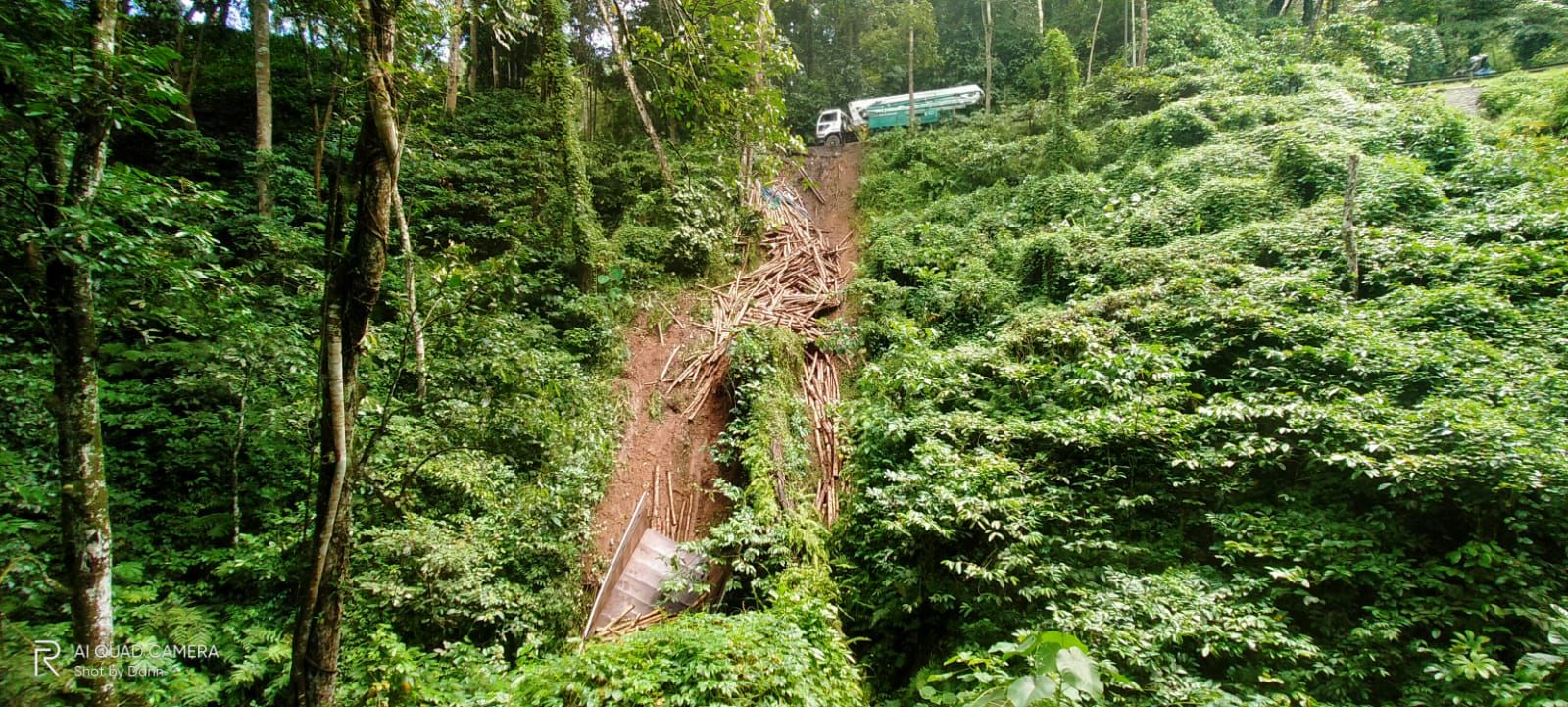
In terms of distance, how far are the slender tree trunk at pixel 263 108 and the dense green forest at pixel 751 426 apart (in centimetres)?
7

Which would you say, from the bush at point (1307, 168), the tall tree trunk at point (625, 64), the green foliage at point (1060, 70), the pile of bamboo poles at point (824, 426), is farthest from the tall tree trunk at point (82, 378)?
the green foliage at point (1060, 70)

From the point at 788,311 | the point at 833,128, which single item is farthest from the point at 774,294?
the point at 833,128

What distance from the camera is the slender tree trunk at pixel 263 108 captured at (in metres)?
8.04

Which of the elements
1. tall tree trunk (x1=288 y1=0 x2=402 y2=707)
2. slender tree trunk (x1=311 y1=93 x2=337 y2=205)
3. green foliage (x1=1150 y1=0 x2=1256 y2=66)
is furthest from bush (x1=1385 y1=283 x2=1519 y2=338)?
green foliage (x1=1150 y1=0 x2=1256 y2=66)

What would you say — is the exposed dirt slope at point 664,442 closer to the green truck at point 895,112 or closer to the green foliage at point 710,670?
the green foliage at point 710,670

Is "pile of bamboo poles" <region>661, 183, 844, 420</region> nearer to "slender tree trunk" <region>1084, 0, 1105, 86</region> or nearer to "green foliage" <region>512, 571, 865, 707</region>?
"green foliage" <region>512, 571, 865, 707</region>

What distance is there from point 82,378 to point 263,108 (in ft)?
25.1

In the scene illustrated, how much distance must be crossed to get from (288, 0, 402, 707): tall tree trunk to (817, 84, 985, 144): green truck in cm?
1937

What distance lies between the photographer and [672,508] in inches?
288

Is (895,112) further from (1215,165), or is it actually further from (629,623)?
(629,623)

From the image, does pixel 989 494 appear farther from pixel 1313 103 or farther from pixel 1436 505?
pixel 1313 103

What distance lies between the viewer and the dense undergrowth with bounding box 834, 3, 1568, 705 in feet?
12.1

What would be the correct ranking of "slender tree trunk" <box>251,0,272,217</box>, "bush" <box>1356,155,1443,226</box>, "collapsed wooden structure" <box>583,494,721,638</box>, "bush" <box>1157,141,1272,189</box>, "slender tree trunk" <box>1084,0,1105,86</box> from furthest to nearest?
"slender tree trunk" <box>1084,0,1105,86</box>
"bush" <box>1157,141,1272,189</box>
"slender tree trunk" <box>251,0,272,217</box>
"bush" <box>1356,155,1443,226</box>
"collapsed wooden structure" <box>583,494,721,638</box>

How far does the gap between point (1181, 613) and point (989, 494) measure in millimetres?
1572
